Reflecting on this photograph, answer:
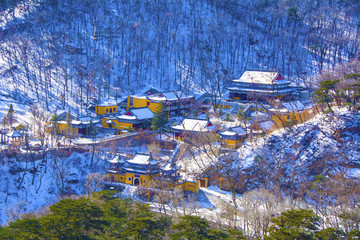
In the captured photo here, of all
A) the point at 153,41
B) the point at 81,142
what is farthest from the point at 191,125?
the point at 153,41

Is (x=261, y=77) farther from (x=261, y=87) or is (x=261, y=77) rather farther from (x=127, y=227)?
(x=127, y=227)

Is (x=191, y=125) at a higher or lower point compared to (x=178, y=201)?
higher

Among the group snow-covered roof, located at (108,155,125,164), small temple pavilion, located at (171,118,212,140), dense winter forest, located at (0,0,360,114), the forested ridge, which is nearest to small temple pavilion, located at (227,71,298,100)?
dense winter forest, located at (0,0,360,114)

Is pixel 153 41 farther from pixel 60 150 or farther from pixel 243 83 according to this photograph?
pixel 60 150

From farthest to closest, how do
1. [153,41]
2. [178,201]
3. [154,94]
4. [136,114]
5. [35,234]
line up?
[153,41], [154,94], [136,114], [178,201], [35,234]

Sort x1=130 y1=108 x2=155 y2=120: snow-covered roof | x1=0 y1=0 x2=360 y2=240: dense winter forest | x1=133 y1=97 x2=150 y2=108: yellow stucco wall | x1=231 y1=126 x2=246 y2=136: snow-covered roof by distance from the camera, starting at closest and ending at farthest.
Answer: x1=0 y1=0 x2=360 y2=240: dense winter forest < x1=231 y1=126 x2=246 y2=136: snow-covered roof < x1=130 y1=108 x2=155 y2=120: snow-covered roof < x1=133 y1=97 x2=150 y2=108: yellow stucco wall

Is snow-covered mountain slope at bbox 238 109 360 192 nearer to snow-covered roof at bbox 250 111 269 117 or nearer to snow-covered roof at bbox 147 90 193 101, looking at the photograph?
snow-covered roof at bbox 250 111 269 117
